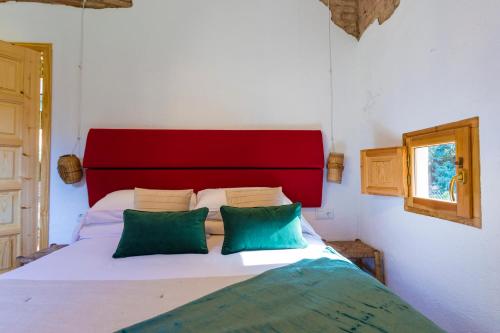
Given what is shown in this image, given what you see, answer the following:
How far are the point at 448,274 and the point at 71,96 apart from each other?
3.30 meters

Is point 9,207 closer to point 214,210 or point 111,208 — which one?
point 111,208

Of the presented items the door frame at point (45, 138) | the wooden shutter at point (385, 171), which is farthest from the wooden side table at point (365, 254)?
the door frame at point (45, 138)

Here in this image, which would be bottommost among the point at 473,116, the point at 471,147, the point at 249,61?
the point at 471,147

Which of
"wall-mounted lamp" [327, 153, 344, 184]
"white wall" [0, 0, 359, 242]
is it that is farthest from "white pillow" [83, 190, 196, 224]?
"wall-mounted lamp" [327, 153, 344, 184]

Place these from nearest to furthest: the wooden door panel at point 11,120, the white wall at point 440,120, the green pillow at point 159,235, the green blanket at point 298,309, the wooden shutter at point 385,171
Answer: the green blanket at point 298,309 < the white wall at point 440,120 < the green pillow at point 159,235 < the wooden shutter at point 385,171 < the wooden door panel at point 11,120

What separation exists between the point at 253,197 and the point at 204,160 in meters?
0.65

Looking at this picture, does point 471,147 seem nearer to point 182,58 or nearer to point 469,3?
point 469,3

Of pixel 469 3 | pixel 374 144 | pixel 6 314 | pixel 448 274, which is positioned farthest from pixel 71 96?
pixel 448 274

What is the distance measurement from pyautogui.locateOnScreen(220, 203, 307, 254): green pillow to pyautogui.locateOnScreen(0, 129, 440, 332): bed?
0.05 m

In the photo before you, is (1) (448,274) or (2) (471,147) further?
(1) (448,274)

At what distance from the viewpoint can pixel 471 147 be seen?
1410 mm

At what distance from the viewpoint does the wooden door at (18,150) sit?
2191 mm

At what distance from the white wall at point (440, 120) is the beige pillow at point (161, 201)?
5.63 feet

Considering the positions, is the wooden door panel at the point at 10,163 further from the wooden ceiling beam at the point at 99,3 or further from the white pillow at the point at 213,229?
the white pillow at the point at 213,229
